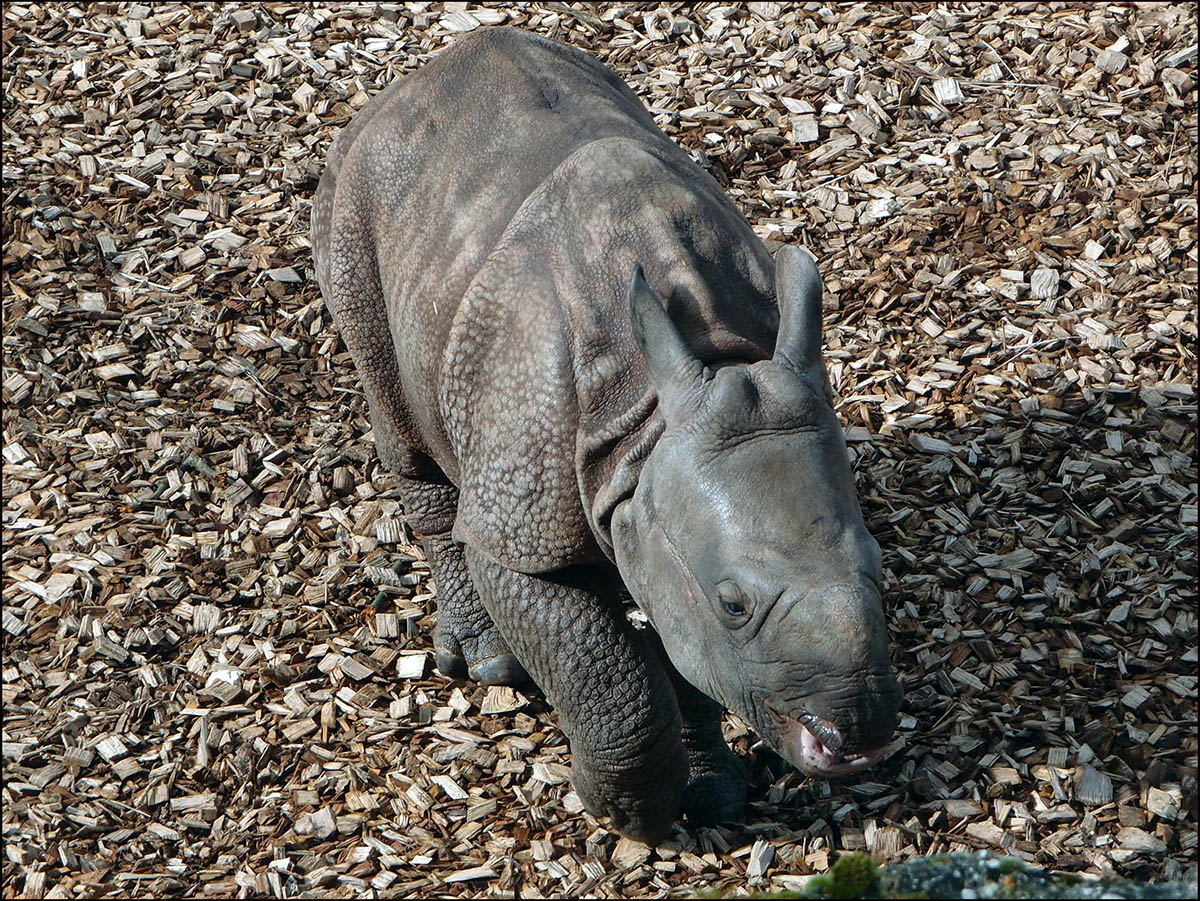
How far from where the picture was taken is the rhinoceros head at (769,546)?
390 centimetres

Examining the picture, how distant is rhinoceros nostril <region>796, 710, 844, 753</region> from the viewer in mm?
3988

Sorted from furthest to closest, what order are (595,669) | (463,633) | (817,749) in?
(463,633) < (595,669) < (817,749)

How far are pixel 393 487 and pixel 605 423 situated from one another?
260 centimetres

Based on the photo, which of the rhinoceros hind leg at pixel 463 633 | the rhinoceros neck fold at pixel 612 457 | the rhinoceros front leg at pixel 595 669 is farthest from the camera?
the rhinoceros hind leg at pixel 463 633

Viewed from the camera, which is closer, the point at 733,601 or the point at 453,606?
the point at 733,601

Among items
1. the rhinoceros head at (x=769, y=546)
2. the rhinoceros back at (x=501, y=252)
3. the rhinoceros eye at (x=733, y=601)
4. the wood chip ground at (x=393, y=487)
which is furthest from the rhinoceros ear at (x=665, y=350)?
the wood chip ground at (x=393, y=487)

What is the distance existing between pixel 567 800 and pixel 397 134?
8.54 feet

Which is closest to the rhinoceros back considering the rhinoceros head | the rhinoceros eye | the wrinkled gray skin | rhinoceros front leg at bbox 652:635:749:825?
the wrinkled gray skin

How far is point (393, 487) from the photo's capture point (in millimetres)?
6910

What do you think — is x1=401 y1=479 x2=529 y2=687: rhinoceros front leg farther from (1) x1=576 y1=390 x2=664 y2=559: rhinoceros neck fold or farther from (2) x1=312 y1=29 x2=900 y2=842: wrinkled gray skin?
(1) x1=576 y1=390 x2=664 y2=559: rhinoceros neck fold

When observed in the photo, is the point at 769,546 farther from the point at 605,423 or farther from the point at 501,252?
the point at 501,252

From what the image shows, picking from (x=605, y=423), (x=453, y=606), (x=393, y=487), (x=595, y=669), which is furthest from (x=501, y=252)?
(x=393, y=487)

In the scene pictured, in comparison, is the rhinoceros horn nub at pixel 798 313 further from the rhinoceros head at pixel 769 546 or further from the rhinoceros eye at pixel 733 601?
the rhinoceros eye at pixel 733 601

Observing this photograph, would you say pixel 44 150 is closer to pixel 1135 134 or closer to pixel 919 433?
pixel 919 433
